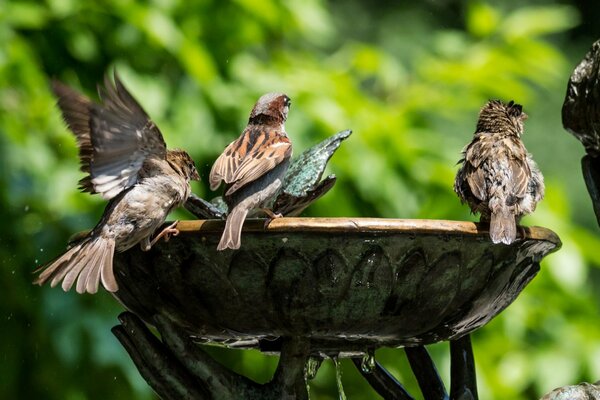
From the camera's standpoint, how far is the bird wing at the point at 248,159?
301 centimetres

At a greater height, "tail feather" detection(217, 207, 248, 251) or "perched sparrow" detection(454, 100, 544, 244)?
"perched sparrow" detection(454, 100, 544, 244)

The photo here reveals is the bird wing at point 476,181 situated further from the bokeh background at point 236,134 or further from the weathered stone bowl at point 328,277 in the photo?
the bokeh background at point 236,134

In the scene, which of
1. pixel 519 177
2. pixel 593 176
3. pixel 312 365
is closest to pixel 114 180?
pixel 312 365

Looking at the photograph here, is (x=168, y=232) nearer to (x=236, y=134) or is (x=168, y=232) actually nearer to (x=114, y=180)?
(x=114, y=180)

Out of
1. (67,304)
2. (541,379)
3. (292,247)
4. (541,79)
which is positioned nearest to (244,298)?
(292,247)

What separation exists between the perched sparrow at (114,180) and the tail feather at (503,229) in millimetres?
798

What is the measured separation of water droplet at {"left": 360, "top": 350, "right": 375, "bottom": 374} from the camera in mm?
3016

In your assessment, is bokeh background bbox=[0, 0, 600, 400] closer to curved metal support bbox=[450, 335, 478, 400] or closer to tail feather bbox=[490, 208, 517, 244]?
curved metal support bbox=[450, 335, 478, 400]

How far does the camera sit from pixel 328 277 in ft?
8.40

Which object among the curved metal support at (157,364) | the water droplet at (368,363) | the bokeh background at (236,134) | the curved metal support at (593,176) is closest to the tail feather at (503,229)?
the curved metal support at (593,176)

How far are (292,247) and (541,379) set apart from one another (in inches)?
127

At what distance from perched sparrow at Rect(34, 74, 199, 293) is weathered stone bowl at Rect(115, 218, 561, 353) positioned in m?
0.13

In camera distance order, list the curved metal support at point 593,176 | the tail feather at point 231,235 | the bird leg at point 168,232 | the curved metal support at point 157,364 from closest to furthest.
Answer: the tail feather at point 231,235 < the bird leg at point 168,232 < the curved metal support at point 157,364 < the curved metal support at point 593,176

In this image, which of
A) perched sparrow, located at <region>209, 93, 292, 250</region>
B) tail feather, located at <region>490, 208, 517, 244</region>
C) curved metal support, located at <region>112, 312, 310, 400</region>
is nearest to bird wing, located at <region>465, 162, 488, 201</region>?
tail feather, located at <region>490, 208, 517, 244</region>
